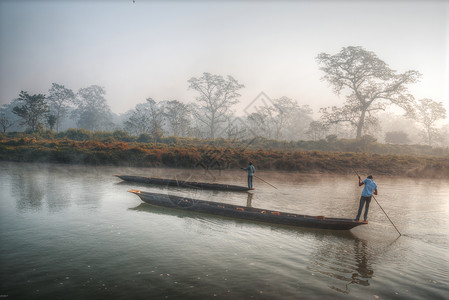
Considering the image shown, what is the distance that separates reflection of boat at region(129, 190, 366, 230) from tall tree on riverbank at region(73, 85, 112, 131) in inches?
2895

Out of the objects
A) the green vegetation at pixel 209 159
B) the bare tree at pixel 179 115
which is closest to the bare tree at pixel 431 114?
the green vegetation at pixel 209 159

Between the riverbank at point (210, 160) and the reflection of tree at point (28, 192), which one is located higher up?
the riverbank at point (210, 160)

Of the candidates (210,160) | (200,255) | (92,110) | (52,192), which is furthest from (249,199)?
(92,110)

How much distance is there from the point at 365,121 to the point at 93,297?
49.4 meters

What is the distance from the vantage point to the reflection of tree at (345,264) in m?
6.31

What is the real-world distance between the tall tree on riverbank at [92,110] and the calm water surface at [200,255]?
235ft

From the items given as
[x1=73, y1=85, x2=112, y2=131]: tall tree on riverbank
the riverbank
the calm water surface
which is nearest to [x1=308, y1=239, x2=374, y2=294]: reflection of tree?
the calm water surface

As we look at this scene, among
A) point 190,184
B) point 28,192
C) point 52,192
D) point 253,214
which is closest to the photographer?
point 253,214

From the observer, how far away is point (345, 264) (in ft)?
23.4

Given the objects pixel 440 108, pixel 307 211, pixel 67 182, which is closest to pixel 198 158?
pixel 67 182

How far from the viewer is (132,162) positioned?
99.6 feet

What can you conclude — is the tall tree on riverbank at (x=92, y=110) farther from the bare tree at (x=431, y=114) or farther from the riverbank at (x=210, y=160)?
the bare tree at (x=431, y=114)

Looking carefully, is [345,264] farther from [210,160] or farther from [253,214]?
[210,160]

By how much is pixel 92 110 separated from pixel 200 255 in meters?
85.1
